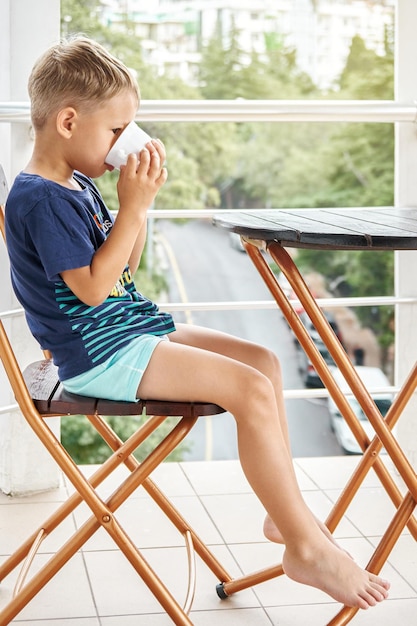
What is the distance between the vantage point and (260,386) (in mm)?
1535

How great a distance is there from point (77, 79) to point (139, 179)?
0.69 feet

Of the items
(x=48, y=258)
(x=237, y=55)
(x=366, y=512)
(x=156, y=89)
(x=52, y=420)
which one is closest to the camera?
(x=48, y=258)

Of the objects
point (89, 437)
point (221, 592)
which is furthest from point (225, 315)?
point (221, 592)

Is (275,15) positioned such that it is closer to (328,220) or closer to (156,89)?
(156,89)

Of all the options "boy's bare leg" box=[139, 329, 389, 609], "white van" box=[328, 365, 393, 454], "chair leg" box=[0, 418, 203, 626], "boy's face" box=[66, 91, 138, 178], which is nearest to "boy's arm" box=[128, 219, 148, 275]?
"boy's face" box=[66, 91, 138, 178]

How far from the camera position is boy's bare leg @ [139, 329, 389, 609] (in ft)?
4.95

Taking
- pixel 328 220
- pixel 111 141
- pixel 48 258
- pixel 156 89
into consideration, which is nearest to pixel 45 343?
pixel 48 258

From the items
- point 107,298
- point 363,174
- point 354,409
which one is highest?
point 107,298

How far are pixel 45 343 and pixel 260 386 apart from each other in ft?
1.35

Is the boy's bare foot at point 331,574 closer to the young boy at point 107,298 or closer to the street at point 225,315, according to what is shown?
the young boy at point 107,298

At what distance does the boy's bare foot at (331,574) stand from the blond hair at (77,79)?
0.86 m

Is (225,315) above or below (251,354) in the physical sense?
below

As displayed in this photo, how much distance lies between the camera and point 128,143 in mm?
1560

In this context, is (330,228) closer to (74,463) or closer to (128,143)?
(128,143)
